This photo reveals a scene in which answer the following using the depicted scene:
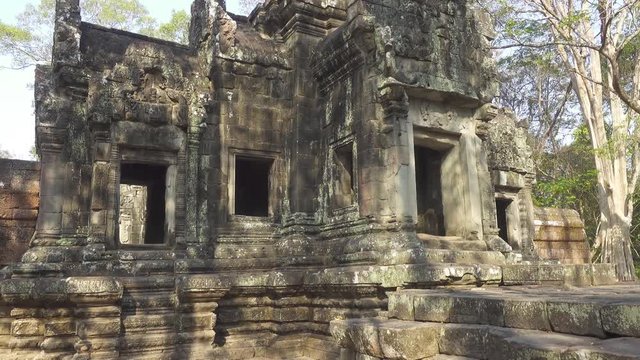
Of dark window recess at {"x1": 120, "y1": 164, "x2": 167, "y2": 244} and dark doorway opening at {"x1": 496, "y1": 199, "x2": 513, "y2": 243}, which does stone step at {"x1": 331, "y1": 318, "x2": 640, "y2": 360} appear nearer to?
dark window recess at {"x1": 120, "y1": 164, "x2": 167, "y2": 244}

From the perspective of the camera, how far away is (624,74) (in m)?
21.6

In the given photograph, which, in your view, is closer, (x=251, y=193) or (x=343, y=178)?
(x=343, y=178)

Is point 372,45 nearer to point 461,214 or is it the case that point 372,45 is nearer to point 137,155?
point 461,214

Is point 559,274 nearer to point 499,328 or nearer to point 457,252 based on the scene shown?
point 457,252

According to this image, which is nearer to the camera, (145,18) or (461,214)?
(461,214)

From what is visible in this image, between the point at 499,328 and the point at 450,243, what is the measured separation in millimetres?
3934

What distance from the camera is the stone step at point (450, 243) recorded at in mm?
7132

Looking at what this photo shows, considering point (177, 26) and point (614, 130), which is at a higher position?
point (177, 26)

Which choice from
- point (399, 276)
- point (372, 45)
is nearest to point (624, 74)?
point (372, 45)

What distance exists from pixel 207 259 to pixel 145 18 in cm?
2026

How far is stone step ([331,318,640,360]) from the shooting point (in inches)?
106

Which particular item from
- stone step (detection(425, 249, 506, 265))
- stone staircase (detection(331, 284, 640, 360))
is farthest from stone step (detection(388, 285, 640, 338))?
stone step (detection(425, 249, 506, 265))

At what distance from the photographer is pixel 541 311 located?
3.26m

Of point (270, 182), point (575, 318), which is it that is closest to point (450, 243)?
point (270, 182)
